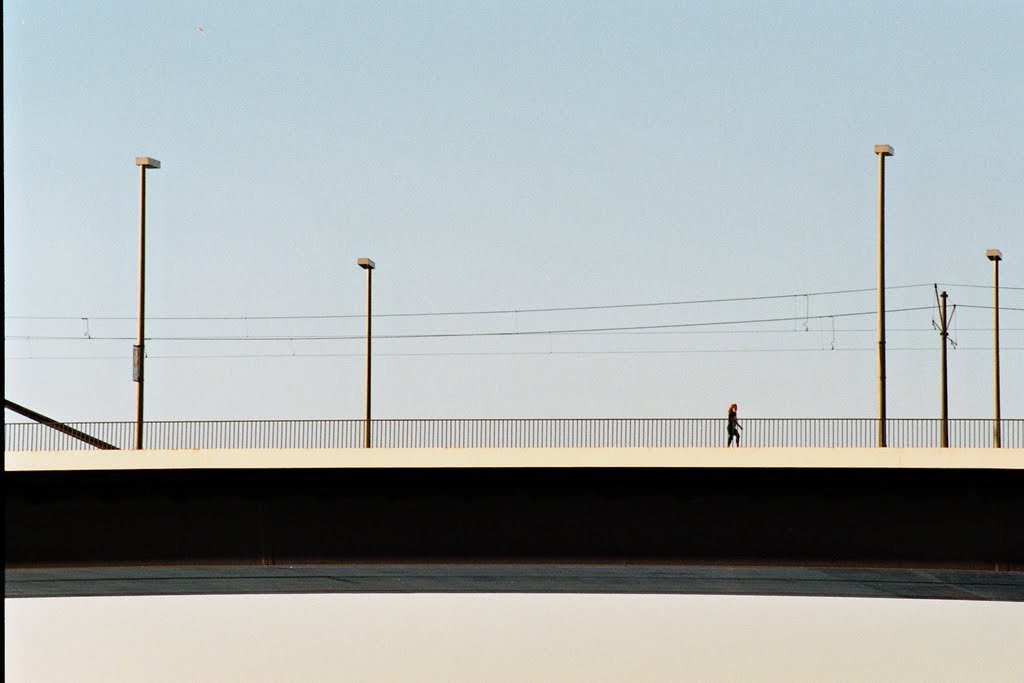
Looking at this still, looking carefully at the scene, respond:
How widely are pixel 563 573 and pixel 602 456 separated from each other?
12.9 ft

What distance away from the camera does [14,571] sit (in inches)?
1373

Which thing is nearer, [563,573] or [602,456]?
[602,456]

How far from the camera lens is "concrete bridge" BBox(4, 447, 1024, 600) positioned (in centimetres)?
3222

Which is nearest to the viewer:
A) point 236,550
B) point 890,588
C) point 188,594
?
point 188,594

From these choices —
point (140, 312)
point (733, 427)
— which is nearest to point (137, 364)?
point (140, 312)

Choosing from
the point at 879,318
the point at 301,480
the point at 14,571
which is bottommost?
the point at 14,571

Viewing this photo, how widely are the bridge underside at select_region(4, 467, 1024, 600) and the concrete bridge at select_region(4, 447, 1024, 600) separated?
0.15ft

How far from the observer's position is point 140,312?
111 feet

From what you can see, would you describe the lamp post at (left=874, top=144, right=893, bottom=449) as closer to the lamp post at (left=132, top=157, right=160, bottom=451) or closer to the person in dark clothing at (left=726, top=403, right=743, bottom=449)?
the person in dark clothing at (left=726, top=403, right=743, bottom=449)

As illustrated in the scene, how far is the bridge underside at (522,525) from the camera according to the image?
107ft

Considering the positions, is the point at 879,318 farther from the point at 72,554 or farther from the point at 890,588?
the point at 72,554

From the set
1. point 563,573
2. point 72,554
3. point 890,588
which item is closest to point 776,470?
point 890,588

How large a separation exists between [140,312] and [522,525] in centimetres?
1075

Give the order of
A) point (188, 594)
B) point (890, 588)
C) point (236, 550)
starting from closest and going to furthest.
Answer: point (188, 594) → point (890, 588) → point (236, 550)
